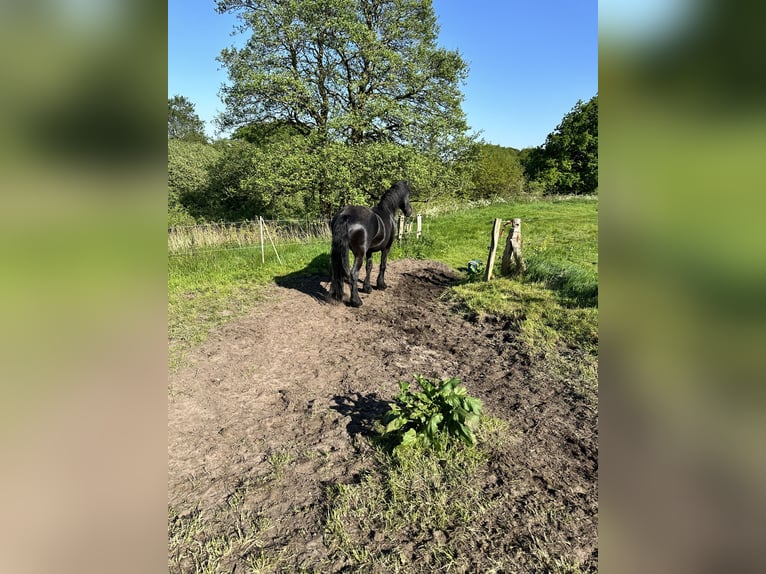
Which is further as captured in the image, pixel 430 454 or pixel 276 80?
pixel 276 80

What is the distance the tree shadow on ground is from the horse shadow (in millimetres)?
3027

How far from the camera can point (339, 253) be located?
5746 mm

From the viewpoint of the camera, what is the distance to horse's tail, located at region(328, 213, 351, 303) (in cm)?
568

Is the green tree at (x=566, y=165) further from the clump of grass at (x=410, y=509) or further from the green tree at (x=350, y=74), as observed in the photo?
the clump of grass at (x=410, y=509)

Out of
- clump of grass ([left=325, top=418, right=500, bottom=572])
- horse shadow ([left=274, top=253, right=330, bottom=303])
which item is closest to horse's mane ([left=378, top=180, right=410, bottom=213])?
horse shadow ([left=274, top=253, right=330, bottom=303])

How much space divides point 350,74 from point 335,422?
1371cm

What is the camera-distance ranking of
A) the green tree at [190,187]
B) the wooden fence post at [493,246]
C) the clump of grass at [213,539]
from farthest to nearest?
the green tree at [190,187] < the wooden fence post at [493,246] < the clump of grass at [213,539]

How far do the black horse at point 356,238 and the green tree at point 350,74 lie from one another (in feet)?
21.1

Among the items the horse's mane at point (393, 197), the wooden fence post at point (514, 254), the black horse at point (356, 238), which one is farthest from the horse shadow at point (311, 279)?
the wooden fence post at point (514, 254)

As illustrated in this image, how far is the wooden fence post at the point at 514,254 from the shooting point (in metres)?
7.08

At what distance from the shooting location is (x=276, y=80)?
38.0 ft
